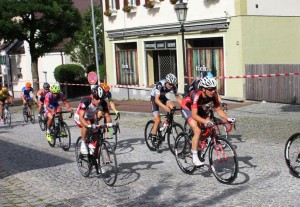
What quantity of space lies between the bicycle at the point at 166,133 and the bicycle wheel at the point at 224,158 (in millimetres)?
2432

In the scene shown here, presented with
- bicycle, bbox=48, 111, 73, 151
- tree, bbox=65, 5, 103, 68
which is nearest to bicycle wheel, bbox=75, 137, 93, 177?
bicycle, bbox=48, 111, 73, 151

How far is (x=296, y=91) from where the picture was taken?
18031 mm

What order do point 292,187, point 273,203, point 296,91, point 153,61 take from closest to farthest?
point 273,203, point 292,187, point 296,91, point 153,61

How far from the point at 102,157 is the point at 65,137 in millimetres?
4264

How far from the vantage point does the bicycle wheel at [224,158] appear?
7.58 meters

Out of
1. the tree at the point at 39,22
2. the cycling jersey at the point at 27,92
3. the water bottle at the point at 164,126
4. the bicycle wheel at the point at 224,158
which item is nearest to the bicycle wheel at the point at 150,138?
the water bottle at the point at 164,126

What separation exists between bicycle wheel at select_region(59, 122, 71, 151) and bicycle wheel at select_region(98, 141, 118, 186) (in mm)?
3935

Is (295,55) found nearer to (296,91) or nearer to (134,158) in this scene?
(296,91)

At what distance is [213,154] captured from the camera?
313 inches

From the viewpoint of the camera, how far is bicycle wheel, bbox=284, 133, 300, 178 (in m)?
8.00

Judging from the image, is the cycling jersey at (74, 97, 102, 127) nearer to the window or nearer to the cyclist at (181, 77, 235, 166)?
the cyclist at (181, 77, 235, 166)

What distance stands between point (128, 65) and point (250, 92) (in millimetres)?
9780

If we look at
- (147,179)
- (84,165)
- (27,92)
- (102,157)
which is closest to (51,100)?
(84,165)

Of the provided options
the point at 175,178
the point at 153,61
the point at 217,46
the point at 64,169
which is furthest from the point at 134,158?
the point at 153,61
